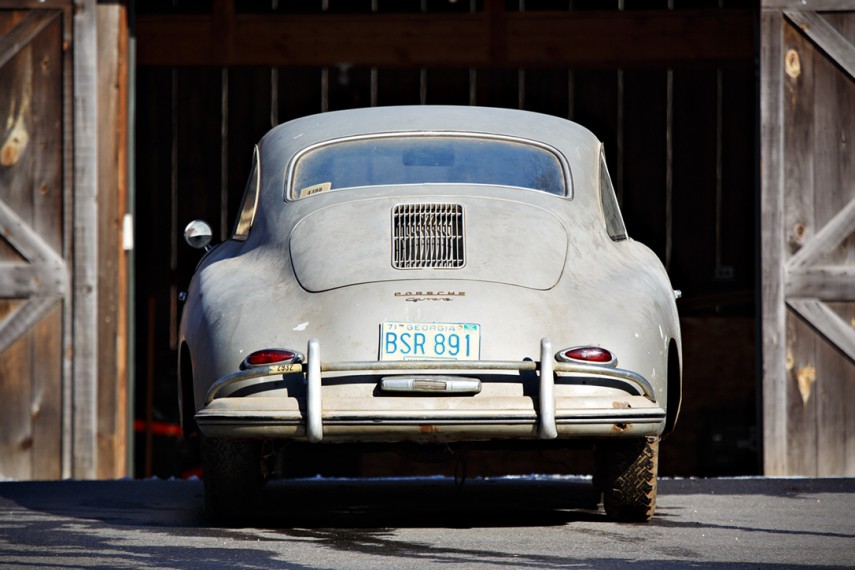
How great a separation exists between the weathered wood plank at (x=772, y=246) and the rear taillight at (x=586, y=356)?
4.01 metres

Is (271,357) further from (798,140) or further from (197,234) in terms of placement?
(798,140)

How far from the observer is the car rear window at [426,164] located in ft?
21.4

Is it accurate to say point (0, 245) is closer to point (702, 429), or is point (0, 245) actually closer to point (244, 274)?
point (244, 274)

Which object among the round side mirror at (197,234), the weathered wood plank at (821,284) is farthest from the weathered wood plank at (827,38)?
the round side mirror at (197,234)

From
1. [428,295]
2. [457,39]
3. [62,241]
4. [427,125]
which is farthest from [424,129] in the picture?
[457,39]

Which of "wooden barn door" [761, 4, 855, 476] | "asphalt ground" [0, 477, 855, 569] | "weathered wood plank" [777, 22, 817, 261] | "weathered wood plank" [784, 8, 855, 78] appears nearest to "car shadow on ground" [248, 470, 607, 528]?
"asphalt ground" [0, 477, 855, 569]

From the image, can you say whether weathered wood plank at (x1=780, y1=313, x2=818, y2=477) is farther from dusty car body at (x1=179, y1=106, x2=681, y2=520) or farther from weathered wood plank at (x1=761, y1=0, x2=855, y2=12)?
dusty car body at (x1=179, y1=106, x2=681, y2=520)

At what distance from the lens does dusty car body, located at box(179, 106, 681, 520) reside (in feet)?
18.0

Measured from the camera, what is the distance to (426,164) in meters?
6.58

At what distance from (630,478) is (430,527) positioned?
817mm

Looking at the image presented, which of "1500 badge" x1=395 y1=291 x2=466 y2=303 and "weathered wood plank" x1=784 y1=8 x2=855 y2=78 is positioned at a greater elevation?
"weathered wood plank" x1=784 y1=8 x2=855 y2=78

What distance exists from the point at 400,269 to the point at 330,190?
0.76 meters

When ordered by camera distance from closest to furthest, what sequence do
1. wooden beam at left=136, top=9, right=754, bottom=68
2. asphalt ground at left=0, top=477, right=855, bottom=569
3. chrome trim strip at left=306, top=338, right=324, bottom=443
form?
asphalt ground at left=0, top=477, right=855, bottom=569, chrome trim strip at left=306, top=338, right=324, bottom=443, wooden beam at left=136, top=9, right=754, bottom=68

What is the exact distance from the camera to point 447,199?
20.3 feet
